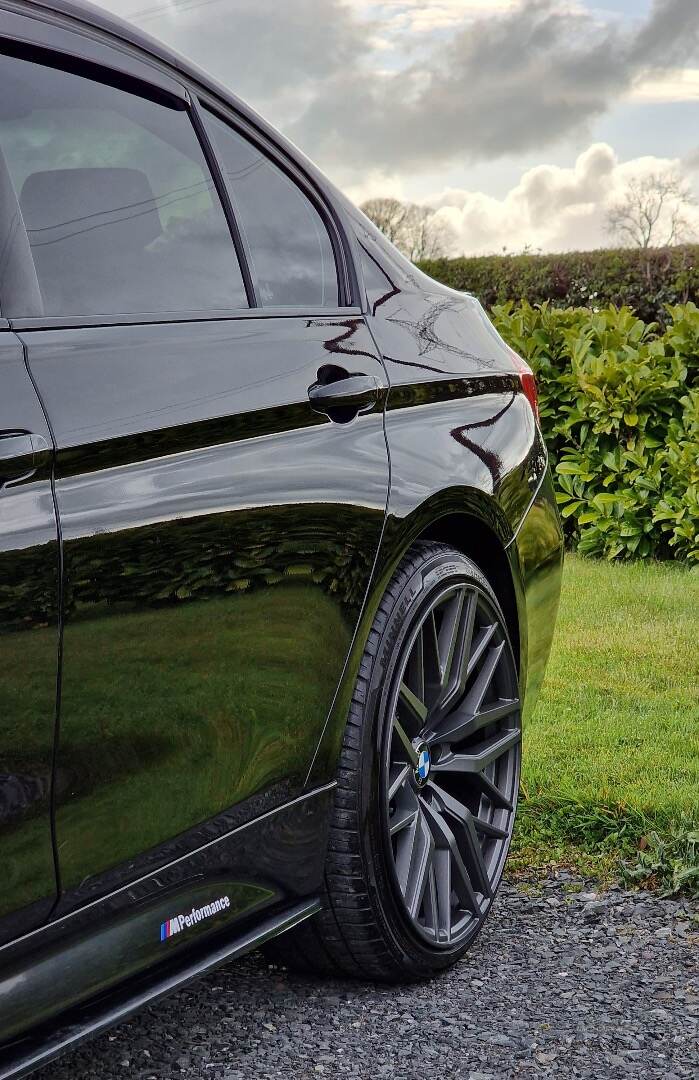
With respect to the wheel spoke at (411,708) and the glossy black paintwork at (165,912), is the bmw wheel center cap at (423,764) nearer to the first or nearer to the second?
the wheel spoke at (411,708)

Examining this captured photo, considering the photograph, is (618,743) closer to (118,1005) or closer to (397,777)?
(397,777)

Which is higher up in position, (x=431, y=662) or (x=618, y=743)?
(x=431, y=662)

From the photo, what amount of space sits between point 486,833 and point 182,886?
1.13 meters

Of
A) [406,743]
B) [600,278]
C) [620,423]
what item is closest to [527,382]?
[406,743]

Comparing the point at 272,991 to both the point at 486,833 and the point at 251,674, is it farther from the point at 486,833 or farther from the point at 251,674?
the point at 251,674

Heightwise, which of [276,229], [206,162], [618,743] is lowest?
[618,743]

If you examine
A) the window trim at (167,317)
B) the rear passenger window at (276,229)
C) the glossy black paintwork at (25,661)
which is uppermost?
the rear passenger window at (276,229)

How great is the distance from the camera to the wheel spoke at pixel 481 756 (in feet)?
9.48

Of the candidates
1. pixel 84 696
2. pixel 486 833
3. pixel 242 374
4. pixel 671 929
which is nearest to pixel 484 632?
pixel 486 833

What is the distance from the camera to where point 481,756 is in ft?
9.68

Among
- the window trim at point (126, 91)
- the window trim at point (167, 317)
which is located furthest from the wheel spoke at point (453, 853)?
the window trim at point (126, 91)

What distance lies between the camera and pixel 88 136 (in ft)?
7.09

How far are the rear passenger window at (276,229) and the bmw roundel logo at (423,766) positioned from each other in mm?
976

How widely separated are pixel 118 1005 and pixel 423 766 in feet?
3.32
